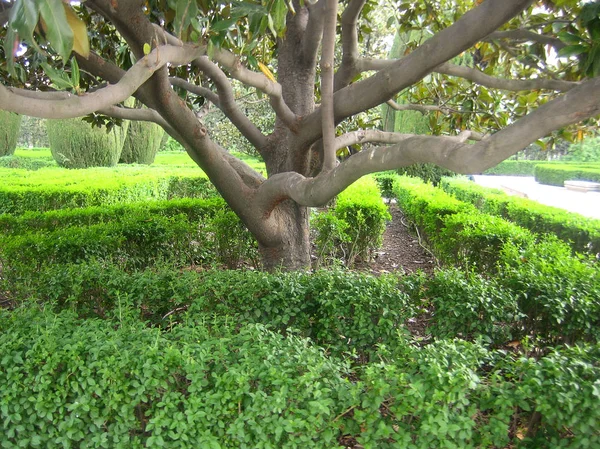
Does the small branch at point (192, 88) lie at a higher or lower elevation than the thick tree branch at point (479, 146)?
higher

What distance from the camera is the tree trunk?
4.54 metres

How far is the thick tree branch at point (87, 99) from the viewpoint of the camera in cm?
193

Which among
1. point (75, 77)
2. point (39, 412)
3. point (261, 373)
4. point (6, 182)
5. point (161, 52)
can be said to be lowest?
point (39, 412)

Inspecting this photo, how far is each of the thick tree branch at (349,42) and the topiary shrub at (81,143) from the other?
1507 cm

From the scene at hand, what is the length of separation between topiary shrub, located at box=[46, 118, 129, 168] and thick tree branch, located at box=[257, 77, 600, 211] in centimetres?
1627

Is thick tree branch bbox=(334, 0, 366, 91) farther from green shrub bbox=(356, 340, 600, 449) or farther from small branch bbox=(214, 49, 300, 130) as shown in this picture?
green shrub bbox=(356, 340, 600, 449)

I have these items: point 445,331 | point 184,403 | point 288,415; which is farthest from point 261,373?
point 445,331

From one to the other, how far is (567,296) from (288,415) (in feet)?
7.36

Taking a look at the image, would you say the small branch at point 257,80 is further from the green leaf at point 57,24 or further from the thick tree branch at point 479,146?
the green leaf at point 57,24

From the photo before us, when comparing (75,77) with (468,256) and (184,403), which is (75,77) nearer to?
(184,403)

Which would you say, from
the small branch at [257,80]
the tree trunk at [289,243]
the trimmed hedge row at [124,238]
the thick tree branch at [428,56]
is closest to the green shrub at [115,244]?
the trimmed hedge row at [124,238]

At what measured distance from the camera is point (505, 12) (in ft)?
8.61

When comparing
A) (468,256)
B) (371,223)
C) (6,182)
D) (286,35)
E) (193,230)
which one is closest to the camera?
(286,35)

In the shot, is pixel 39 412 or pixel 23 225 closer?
pixel 39 412
